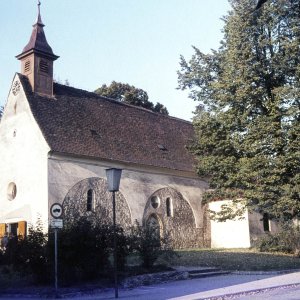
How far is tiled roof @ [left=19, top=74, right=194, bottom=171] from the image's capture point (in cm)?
2842

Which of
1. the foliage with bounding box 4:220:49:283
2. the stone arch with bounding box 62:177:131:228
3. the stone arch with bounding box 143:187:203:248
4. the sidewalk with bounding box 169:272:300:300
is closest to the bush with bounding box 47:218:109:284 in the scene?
the foliage with bounding box 4:220:49:283

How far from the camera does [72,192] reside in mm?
27531

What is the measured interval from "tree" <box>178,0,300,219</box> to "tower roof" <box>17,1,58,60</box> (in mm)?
10839

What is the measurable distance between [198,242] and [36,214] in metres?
12.7

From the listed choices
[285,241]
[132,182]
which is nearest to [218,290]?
[285,241]

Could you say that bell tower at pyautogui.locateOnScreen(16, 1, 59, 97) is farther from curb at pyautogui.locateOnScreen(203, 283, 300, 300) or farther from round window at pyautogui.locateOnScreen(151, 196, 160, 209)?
curb at pyautogui.locateOnScreen(203, 283, 300, 300)

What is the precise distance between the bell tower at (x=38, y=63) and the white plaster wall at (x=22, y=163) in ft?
3.47

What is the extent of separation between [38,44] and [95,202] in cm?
1105

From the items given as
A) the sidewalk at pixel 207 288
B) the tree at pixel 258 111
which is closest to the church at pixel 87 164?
the tree at pixel 258 111

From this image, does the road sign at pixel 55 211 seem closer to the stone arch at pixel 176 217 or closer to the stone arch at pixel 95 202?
the stone arch at pixel 95 202

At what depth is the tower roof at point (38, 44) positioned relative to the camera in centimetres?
3054

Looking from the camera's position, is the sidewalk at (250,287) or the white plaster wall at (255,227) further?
the white plaster wall at (255,227)

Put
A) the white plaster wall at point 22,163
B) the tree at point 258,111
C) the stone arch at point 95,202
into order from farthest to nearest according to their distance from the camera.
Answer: the stone arch at point 95,202, the white plaster wall at point 22,163, the tree at point 258,111

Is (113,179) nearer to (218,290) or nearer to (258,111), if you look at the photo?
(218,290)
